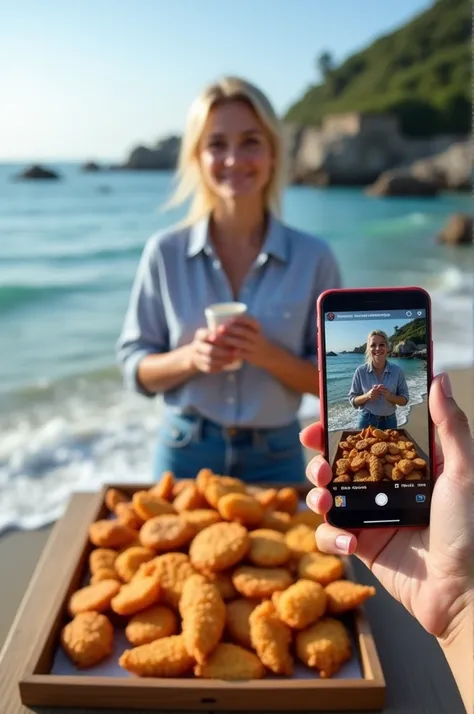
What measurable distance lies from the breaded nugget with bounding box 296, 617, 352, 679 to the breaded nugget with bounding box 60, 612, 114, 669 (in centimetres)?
45

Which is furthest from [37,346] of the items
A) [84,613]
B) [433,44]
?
[433,44]

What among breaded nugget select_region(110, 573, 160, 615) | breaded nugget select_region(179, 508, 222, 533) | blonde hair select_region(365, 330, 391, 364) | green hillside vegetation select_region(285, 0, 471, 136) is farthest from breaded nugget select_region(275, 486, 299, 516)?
green hillside vegetation select_region(285, 0, 471, 136)

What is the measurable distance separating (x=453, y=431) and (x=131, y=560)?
39.2 inches

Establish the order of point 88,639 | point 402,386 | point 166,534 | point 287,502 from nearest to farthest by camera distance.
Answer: point 402,386
point 88,639
point 166,534
point 287,502

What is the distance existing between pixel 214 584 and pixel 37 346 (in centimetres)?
915

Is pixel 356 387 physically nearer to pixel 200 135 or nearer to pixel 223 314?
pixel 223 314

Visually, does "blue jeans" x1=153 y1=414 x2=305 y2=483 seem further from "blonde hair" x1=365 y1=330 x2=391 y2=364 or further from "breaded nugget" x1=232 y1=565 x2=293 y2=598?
"blonde hair" x1=365 y1=330 x2=391 y2=364

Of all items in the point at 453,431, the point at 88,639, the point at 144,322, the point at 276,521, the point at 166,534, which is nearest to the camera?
the point at 453,431

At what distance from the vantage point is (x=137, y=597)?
5.45ft

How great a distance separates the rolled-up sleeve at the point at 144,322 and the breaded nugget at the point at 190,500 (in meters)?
0.68

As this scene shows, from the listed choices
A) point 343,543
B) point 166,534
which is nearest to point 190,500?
point 166,534

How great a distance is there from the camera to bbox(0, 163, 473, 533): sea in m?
4.78

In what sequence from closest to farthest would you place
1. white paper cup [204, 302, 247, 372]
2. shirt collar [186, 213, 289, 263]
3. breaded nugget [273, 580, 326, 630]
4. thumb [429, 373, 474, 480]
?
1. thumb [429, 373, 474, 480]
2. breaded nugget [273, 580, 326, 630]
3. white paper cup [204, 302, 247, 372]
4. shirt collar [186, 213, 289, 263]

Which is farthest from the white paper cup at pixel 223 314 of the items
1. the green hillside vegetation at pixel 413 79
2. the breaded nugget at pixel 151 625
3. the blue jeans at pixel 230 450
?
the green hillside vegetation at pixel 413 79
